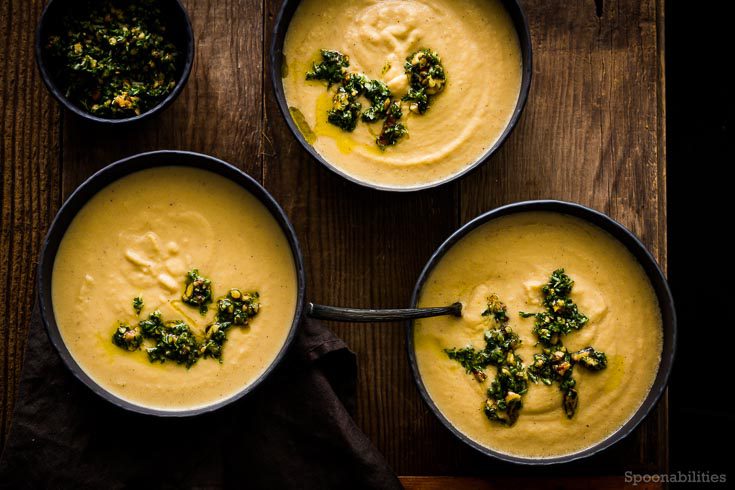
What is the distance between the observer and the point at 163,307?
2.17m

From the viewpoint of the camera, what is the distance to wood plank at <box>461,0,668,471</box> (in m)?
2.45

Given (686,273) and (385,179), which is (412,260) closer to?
(385,179)

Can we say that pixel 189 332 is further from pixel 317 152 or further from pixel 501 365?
pixel 501 365

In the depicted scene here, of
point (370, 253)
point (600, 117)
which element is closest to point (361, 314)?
point (370, 253)

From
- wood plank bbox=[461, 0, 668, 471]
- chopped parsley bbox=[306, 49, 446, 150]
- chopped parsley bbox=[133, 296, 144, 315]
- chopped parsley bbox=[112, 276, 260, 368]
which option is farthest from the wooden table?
chopped parsley bbox=[133, 296, 144, 315]

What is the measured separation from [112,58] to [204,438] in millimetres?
1189

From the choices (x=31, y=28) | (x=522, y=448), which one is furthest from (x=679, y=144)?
(x=31, y=28)

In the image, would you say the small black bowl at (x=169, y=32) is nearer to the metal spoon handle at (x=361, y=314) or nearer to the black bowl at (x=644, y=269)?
the metal spoon handle at (x=361, y=314)

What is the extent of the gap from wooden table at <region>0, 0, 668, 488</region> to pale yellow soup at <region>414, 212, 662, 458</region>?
19 cm

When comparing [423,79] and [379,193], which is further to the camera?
[379,193]

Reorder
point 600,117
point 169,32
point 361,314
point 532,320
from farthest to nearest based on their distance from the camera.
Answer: point 600,117
point 169,32
point 532,320
point 361,314

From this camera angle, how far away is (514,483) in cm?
234

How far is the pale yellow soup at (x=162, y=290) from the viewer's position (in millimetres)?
2166

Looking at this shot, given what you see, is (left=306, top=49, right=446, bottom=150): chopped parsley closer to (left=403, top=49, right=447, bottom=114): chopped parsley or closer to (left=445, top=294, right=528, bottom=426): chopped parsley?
(left=403, top=49, right=447, bottom=114): chopped parsley
